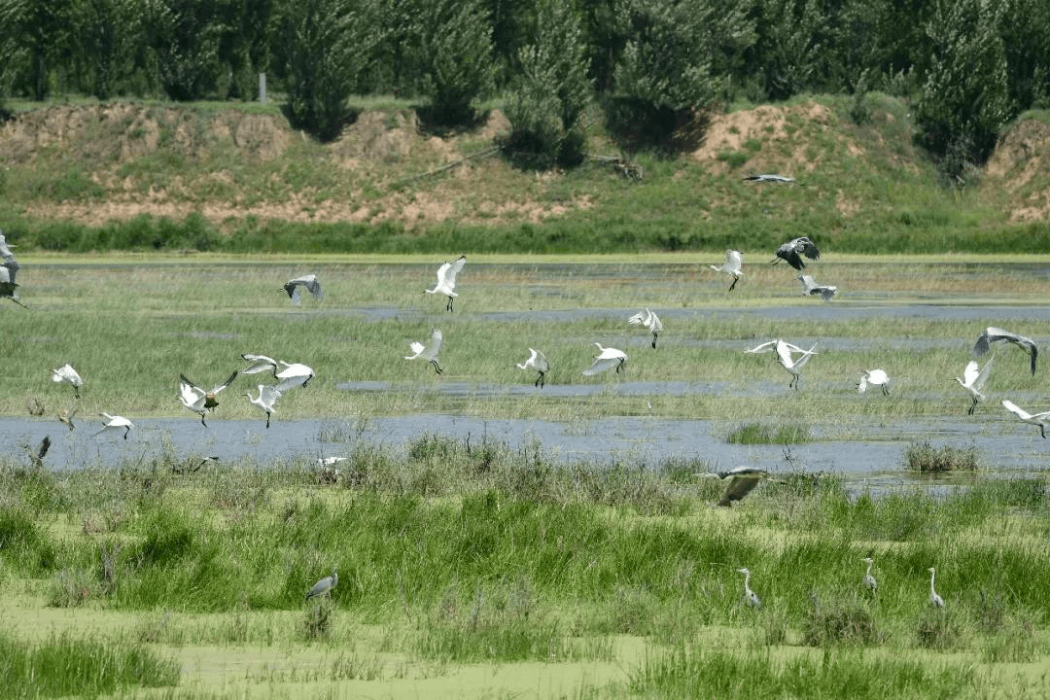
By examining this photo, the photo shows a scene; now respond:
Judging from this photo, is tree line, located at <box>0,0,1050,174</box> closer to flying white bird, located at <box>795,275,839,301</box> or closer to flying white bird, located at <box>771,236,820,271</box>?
flying white bird, located at <box>795,275,839,301</box>

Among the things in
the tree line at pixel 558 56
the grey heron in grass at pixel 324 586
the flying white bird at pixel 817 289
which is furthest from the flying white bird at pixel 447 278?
the tree line at pixel 558 56

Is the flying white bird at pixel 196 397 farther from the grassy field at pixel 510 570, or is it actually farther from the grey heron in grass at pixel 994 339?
the grey heron in grass at pixel 994 339

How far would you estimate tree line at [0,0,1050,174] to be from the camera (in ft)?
273

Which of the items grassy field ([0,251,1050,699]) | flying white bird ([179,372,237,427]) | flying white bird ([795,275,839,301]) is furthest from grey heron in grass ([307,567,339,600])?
flying white bird ([795,275,839,301])

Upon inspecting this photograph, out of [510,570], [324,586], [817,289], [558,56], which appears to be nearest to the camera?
[324,586]

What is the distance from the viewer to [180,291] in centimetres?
4862

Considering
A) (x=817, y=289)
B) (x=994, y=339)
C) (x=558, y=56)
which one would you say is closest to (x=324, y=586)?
(x=994, y=339)

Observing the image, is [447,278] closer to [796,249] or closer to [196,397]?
[796,249]

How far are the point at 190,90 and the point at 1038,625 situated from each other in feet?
267

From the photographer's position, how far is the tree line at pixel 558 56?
273 feet

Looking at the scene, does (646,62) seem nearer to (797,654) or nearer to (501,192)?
(501,192)

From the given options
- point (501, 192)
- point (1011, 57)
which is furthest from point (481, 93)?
point (1011, 57)

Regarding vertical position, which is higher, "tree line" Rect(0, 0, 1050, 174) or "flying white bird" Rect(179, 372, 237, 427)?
"flying white bird" Rect(179, 372, 237, 427)

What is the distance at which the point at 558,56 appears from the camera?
8356cm
